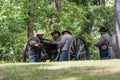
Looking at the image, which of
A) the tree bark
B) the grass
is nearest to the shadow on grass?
the grass

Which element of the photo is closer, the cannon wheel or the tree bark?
the cannon wheel

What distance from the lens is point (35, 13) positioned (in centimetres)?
2475

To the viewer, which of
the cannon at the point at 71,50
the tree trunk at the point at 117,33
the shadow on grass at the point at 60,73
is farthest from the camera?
the cannon at the point at 71,50

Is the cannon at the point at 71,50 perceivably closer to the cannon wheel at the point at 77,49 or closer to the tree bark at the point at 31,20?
the cannon wheel at the point at 77,49

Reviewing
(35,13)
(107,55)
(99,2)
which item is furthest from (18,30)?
(107,55)

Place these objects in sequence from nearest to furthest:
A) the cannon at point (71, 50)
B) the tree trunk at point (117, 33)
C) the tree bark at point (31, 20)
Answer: the tree trunk at point (117, 33)
the cannon at point (71, 50)
the tree bark at point (31, 20)

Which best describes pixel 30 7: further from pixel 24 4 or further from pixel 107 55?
pixel 107 55

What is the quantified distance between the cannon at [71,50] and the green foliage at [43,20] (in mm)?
9560

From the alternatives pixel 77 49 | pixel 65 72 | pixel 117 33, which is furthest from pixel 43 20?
pixel 65 72

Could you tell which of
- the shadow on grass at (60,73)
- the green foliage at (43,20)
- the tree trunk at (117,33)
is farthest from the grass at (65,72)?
the green foliage at (43,20)

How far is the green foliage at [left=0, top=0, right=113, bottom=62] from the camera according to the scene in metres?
24.0

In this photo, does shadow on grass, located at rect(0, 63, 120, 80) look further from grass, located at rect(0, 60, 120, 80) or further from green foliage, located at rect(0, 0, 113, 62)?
green foliage, located at rect(0, 0, 113, 62)

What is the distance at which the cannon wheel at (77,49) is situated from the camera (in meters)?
13.1

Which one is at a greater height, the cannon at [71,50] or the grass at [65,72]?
the grass at [65,72]
